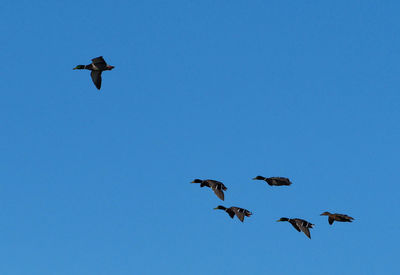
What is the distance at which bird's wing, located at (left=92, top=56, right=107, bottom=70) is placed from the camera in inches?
2985

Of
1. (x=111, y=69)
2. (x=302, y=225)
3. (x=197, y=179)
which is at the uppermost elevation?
(x=111, y=69)

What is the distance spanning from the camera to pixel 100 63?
7600 cm

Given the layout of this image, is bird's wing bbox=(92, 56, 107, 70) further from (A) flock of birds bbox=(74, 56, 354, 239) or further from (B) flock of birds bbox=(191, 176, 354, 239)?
(B) flock of birds bbox=(191, 176, 354, 239)

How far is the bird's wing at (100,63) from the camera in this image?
75.8 m

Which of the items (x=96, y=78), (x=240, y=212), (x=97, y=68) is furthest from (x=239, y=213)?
(x=97, y=68)

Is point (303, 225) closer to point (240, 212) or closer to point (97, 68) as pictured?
point (240, 212)

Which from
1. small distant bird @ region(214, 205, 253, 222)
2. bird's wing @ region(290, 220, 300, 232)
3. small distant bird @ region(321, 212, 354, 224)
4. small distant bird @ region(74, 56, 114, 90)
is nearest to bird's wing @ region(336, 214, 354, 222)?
small distant bird @ region(321, 212, 354, 224)

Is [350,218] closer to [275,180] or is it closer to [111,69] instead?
[275,180]

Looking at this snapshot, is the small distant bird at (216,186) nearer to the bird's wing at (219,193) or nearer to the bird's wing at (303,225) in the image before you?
the bird's wing at (219,193)

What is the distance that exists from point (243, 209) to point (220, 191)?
15.3ft

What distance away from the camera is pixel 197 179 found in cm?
8300

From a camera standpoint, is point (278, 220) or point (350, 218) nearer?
point (350, 218)

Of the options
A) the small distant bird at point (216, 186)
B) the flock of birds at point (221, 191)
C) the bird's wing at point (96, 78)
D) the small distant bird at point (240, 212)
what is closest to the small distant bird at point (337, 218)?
the flock of birds at point (221, 191)

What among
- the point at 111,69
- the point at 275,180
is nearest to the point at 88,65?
the point at 111,69
